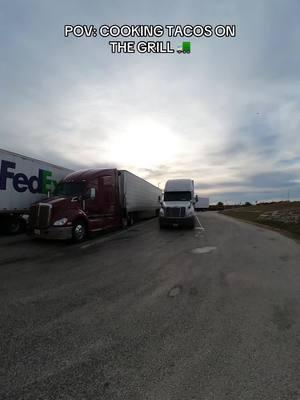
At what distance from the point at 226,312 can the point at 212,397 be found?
2.09 meters

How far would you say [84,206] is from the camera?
41.3ft

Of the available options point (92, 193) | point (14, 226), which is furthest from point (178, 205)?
point (14, 226)

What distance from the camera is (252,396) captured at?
2.57 metres

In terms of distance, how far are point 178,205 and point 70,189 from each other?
730 cm

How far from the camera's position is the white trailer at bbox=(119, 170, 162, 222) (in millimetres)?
17833

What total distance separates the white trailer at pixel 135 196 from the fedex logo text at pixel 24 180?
14.1ft

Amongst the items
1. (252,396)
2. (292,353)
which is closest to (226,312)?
(292,353)

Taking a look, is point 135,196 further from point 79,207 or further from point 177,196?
point 79,207

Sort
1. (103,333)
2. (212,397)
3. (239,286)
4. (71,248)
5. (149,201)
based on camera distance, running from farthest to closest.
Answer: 1. (149,201)
2. (71,248)
3. (239,286)
4. (103,333)
5. (212,397)

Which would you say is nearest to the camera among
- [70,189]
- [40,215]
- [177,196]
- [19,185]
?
[40,215]

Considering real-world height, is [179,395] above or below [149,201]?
below

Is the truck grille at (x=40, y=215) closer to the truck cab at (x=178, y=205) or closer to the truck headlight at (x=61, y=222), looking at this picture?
the truck headlight at (x=61, y=222)

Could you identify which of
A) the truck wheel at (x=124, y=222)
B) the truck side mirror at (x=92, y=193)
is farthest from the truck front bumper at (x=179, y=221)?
the truck side mirror at (x=92, y=193)

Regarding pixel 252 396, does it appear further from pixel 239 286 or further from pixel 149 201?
pixel 149 201
